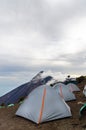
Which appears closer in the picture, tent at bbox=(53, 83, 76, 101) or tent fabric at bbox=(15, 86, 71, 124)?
tent fabric at bbox=(15, 86, 71, 124)

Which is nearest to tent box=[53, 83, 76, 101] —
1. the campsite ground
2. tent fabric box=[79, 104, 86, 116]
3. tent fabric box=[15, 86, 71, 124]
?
the campsite ground

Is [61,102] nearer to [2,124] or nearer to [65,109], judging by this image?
[65,109]

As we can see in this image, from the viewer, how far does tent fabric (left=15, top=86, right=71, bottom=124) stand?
1540cm

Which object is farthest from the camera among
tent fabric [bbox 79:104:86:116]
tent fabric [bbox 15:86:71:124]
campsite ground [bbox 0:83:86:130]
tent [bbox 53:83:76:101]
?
tent [bbox 53:83:76:101]

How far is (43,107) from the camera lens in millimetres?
15805

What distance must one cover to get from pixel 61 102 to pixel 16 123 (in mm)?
3493

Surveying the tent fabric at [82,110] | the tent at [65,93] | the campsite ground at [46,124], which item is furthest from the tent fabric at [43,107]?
the tent at [65,93]

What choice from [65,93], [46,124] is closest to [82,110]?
[46,124]

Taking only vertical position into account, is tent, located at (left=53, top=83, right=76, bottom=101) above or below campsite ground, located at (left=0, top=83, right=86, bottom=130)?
above

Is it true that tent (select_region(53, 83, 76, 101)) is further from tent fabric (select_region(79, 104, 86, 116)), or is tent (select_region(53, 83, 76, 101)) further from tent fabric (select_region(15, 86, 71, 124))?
tent fabric (select_region(79, 104, 86, 116))

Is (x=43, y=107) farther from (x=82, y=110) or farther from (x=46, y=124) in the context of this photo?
(x=82, y=110)

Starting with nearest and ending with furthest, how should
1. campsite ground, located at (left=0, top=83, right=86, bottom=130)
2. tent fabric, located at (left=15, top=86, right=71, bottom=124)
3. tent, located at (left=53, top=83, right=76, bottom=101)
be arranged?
campsite ground, located at (left=0, top=83, right=86, bottom=130) → tent fabric, located at (left=15, top=86, right=71, bottom=124) → tent, located at (left=53, top=83, right=76, bottom=101)

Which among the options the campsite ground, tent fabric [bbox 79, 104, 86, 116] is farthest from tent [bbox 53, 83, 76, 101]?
tent fabric [bbox 79, 104, 86, 116]

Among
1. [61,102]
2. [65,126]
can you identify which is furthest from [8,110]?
[65,126]
